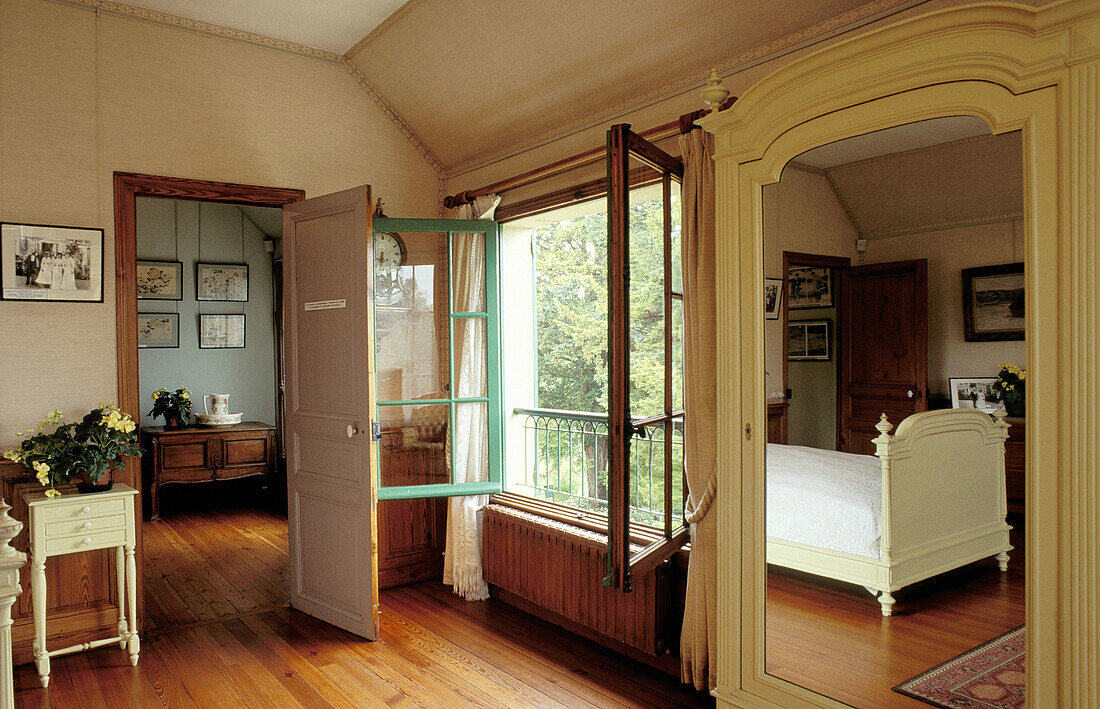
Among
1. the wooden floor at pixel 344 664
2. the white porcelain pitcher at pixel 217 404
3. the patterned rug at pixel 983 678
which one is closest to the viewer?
the patterned rug at pixel 983 678

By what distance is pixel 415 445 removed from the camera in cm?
399

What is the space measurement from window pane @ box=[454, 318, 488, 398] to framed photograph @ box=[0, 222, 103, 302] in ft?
5.81

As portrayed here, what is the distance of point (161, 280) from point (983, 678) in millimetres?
6977

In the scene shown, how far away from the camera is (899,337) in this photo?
1.87m

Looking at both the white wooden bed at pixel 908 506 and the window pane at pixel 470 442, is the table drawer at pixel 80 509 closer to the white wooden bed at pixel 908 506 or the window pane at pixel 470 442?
the window pane at pixel 470 442

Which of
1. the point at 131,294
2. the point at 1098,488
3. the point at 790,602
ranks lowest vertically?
the point at 790,602

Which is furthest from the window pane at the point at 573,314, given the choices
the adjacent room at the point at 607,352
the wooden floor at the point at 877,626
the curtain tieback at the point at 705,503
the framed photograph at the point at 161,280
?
the wooden floor at the point at 877,626

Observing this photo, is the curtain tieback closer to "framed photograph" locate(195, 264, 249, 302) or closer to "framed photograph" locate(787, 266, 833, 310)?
"framed photograph" locate(787, 266, 833, 310)

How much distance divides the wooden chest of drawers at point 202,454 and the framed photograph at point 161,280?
1232mm

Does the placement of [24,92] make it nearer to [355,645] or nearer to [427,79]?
[427,79]

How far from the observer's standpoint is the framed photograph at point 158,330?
21.7 feet

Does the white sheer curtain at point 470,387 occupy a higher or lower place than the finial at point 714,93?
lower

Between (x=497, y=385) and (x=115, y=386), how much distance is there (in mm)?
1912

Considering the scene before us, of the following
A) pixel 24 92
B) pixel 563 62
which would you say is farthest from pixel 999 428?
pixel 24 92
